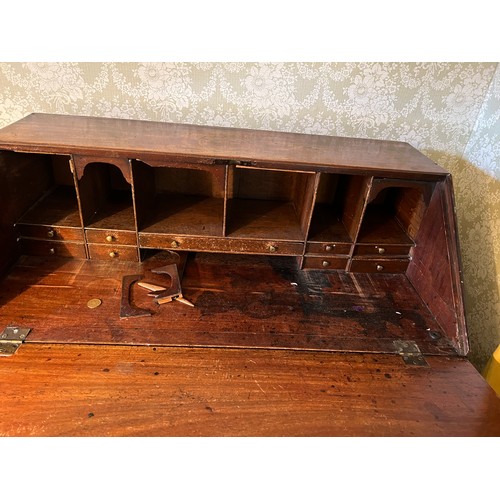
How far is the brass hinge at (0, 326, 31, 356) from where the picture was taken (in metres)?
0.96

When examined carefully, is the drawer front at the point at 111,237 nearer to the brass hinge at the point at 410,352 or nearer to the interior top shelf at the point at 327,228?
the interior top shelf at the point at 327,228

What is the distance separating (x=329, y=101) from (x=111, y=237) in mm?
1047

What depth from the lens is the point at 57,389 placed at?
0.88 meters

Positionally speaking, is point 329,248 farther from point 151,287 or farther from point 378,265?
point 151,287

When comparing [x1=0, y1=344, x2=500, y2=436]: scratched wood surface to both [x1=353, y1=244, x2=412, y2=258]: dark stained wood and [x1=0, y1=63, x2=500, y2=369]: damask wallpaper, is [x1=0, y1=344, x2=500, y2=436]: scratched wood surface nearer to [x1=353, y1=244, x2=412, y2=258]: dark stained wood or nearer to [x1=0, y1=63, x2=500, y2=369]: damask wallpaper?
[x1=353, y1=244, x2=412, y2=258]: dark stained wood

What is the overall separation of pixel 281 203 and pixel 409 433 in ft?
3.23

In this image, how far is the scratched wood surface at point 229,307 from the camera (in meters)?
1.07

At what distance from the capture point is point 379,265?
1.40m

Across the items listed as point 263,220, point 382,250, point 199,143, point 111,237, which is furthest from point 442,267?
point 111,237

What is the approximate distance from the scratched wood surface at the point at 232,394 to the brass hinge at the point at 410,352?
0.02 meters

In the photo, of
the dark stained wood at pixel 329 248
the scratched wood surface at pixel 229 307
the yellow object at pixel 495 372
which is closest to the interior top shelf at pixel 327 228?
the dark stained wood at pixel 329 248

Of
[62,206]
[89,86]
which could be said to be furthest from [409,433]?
[89,86]
